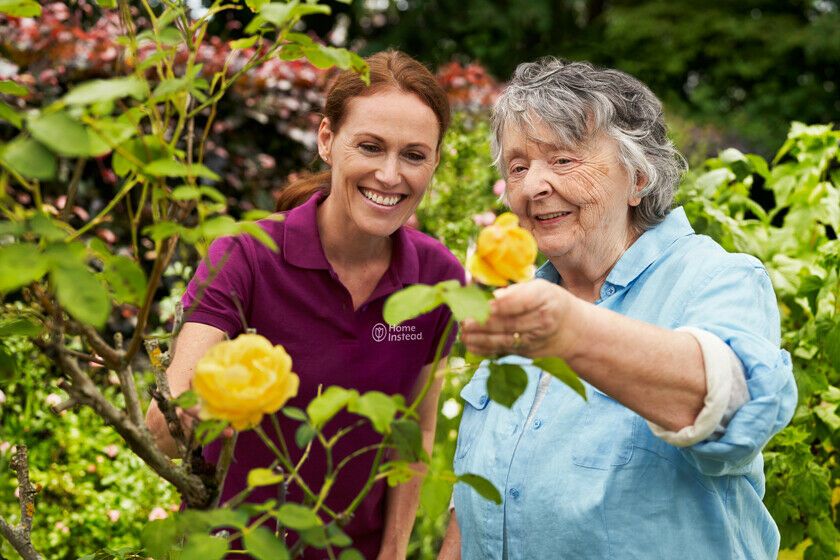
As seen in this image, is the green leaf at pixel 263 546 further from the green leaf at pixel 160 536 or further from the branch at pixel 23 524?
the branch at pixel 23 524

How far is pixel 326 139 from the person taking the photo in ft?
7.07

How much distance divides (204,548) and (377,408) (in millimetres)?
214

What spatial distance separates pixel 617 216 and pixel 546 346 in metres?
0.78

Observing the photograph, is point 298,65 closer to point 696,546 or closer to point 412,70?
point 412,70

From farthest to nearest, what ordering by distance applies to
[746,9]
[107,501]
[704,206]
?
1. [746,9]
2. [107,501]
3. [704,206]

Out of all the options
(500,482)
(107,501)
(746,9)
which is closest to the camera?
(500,482)

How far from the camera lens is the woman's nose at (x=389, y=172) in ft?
6.34

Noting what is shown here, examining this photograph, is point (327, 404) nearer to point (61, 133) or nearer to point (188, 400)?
point (188, 400)

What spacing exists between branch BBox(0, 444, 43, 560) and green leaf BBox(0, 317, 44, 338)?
0.80 ft

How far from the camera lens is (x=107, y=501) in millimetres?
3096

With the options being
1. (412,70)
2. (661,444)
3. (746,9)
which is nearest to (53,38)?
(412,70)

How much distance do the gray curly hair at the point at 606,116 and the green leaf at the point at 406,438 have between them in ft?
3.14

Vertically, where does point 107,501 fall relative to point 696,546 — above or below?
below

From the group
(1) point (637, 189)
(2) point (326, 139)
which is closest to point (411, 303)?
(1) point (637, 189)
